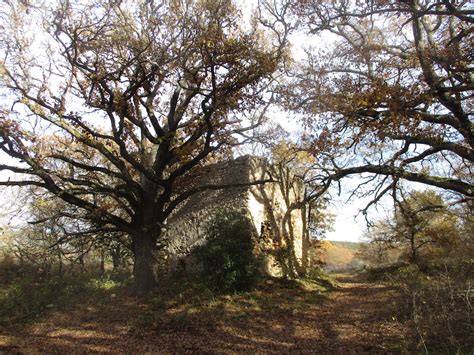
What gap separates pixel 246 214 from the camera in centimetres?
1267

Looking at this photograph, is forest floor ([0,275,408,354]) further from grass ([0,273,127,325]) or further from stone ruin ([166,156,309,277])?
stone ruin ([166,156,309,277])

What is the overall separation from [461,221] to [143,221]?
772 inches

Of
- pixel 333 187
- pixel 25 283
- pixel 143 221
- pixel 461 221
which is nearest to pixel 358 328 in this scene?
pixel 143 221

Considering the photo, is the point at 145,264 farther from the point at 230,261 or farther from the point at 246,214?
the point at 246,214

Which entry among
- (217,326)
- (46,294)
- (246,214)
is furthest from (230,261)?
(46,294)

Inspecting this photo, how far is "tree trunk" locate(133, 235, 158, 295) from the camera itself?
11625 millimetres

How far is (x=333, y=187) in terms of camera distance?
1572 cm

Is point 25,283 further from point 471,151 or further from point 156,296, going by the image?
point 471,151

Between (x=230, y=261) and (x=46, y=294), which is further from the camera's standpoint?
(x=46, y=294)

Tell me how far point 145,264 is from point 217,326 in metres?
4.16

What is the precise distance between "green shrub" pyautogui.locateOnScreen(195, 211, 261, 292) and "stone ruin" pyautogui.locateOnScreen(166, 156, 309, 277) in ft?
4.90

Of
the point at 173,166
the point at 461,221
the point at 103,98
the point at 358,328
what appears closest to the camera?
the point at 358,328

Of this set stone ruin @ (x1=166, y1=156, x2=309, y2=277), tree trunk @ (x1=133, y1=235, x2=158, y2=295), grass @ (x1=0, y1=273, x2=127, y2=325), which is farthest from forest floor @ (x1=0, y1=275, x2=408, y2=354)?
stone ruin @ (x1=166, y1=156, x2=309, y2=277)

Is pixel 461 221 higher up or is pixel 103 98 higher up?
pixel 103 98
